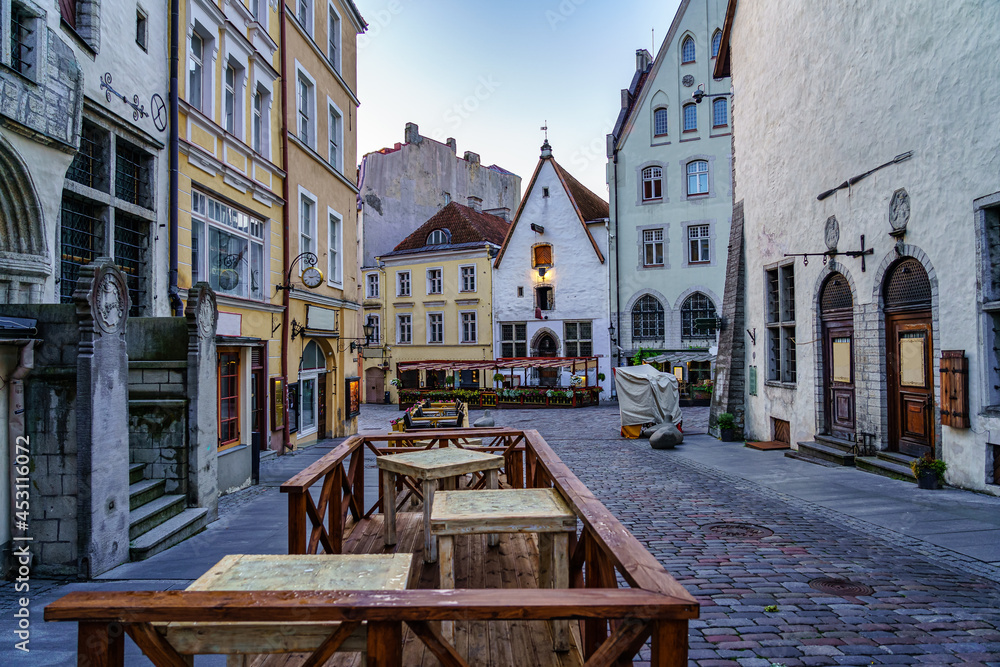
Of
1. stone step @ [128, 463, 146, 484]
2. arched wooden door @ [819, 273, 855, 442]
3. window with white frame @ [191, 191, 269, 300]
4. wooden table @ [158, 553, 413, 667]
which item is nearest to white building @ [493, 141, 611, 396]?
arched wooden door @ [819, 273, 855, 442]

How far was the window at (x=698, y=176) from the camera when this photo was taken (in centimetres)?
3058

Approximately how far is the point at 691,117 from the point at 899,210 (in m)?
21.0

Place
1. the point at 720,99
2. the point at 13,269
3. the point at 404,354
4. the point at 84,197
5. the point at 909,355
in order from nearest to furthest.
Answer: the point at 13,269 → the point at 84,197 → the point at 909,355 → the point at 720,99 → the point at 404,354

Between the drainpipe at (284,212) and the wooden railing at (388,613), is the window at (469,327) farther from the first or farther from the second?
the wooden railing at (388,613)

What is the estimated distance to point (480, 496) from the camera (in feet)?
15.2

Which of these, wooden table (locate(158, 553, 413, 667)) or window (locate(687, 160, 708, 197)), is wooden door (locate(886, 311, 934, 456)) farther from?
window (locate(687, 160, 708, 197))

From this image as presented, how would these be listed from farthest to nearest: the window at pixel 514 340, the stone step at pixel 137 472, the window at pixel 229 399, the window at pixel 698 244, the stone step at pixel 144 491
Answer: the window at pixel 514 340 → the window at pixel 698 244 → the window at pixel 229 399 → the stone step at pixel 137 472 → the stone step at pixel 144 491

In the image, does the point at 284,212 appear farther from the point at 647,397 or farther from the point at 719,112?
the point at 719,112

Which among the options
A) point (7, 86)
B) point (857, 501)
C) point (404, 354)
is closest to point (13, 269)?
point (7, 86)

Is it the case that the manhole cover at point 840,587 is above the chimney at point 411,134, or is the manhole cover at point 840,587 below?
below

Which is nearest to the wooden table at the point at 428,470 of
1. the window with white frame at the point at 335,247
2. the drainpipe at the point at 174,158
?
the drainpipe at the point at 174,158

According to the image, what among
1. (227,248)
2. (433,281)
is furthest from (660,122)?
(227,248)

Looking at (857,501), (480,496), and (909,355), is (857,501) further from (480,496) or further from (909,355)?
(480,496)

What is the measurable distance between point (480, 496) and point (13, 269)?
6361 millimetres
